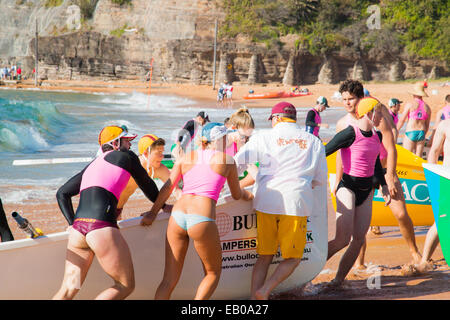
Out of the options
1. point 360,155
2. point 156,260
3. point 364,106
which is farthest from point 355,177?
point 156,260

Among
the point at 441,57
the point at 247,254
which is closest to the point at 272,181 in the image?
the point at 247,254

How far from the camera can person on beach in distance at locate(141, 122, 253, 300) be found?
134 inches

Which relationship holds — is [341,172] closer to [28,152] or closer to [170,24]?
[28,152]

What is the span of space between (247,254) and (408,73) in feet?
154

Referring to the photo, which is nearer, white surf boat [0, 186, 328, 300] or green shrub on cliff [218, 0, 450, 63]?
white surf boat [0, 186, 328, 300]

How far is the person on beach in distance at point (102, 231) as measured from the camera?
3260 millimetres

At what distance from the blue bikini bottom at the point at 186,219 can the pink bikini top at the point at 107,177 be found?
405 mm

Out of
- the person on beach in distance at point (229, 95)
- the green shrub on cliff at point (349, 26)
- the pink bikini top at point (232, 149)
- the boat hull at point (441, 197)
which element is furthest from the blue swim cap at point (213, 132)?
the green shrub on cliff at point (349, 26)

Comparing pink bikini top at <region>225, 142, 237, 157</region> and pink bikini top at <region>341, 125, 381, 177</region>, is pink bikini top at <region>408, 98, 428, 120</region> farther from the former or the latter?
pink bikini top at <region>341, 125, 381, 177</region>

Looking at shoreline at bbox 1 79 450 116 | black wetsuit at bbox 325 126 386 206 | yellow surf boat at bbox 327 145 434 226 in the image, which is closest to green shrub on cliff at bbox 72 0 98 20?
shoreline at bbox 1 79 450 116

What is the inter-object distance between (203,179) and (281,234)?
779 mm

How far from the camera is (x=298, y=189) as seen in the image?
3.75 m

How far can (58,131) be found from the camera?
2138cm

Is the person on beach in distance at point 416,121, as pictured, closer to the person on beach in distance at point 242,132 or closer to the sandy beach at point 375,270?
the sandy beach at point 375,270
